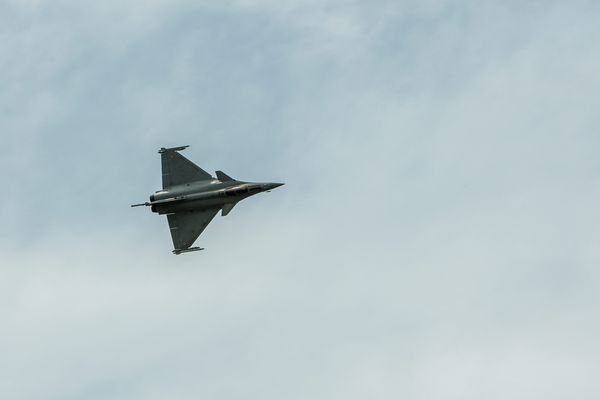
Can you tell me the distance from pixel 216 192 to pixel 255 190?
5.80 metres

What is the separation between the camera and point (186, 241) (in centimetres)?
14525

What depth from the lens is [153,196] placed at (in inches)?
5581

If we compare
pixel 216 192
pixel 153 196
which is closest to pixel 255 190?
pixel 216 192

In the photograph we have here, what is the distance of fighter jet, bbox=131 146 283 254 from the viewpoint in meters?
142

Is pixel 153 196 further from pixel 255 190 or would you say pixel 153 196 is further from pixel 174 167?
pixel 255 190

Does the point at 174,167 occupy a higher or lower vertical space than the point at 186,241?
higher

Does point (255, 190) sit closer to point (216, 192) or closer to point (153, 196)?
point (216, 192)

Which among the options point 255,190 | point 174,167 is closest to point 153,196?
point 174,167

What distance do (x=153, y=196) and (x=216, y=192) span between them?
9327 mm

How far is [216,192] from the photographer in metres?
142

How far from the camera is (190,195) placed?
466ft

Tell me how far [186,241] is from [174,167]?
11.3 meters

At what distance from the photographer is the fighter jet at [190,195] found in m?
142
